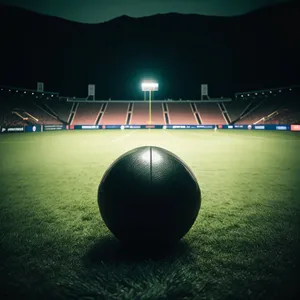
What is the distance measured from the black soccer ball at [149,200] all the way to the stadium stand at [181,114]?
48.1 metres

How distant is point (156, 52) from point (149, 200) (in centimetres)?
7233

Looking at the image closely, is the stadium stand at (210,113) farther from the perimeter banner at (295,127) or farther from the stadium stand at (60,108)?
the stadium stand at (60,108)

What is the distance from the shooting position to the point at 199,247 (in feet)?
9.61

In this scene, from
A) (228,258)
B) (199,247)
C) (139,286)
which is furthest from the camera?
(199,247)

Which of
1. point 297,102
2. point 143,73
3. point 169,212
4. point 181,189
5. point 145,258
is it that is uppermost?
point 143,73

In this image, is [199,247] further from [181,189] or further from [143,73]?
[143,73]

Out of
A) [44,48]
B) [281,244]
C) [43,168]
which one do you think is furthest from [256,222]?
[44,48]

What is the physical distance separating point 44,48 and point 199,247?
65.7 m

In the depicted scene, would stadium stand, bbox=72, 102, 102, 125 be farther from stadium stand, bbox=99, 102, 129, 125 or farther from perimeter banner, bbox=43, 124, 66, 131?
perimeter banner, bbox=43, 124, 66, 131

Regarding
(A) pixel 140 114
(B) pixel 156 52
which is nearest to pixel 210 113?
(A) pixel 140 114

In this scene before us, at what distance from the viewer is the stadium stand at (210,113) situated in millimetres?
50359

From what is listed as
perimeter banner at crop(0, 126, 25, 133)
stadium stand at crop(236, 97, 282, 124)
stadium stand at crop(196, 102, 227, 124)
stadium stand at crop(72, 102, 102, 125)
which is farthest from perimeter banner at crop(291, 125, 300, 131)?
perimeter banner at crop(0, 126, 25, 133)

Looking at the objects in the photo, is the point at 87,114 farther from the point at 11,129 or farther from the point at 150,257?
the point at 150,257

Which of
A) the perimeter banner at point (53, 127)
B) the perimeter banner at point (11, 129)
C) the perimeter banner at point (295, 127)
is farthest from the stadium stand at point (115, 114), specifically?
the perimeter banner at point (295, 127)
